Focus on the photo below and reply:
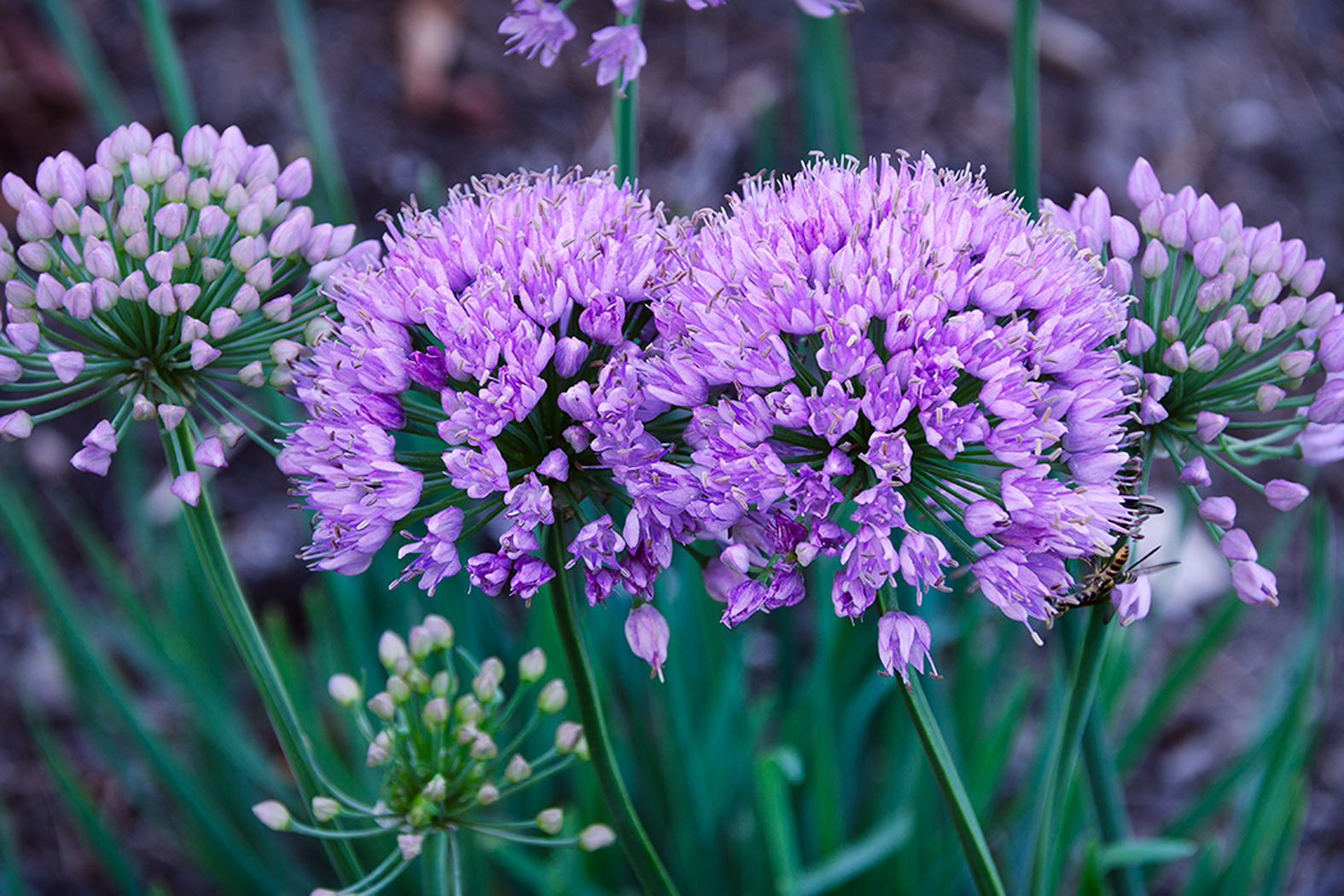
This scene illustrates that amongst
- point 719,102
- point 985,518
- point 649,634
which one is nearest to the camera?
point 985,518

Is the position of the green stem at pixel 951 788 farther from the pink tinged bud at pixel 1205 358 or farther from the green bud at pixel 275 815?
the green bud at pixel 275 815

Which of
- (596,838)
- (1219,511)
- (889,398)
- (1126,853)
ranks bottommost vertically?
(1126,853)

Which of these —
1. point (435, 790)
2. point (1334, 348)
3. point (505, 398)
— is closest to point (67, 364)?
point (505, 398)

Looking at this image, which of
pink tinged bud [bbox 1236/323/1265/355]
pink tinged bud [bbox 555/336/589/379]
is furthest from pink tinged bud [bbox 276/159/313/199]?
pink tinged bud [bbox 1236/323/1265/355]

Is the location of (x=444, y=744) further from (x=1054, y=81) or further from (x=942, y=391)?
(x=1054, y=81)

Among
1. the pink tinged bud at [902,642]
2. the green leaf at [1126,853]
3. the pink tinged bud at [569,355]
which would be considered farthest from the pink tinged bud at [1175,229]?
the green leaf at [1126,853]

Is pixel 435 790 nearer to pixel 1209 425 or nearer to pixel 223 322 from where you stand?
pixel 223 322

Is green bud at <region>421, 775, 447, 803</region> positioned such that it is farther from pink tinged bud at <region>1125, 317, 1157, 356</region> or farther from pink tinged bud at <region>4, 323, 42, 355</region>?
pink tinged bud at <region>1125, 317, 1157, 356</region>

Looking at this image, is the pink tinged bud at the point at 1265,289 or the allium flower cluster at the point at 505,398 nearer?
the allium flower cluster at the point at 505,398
